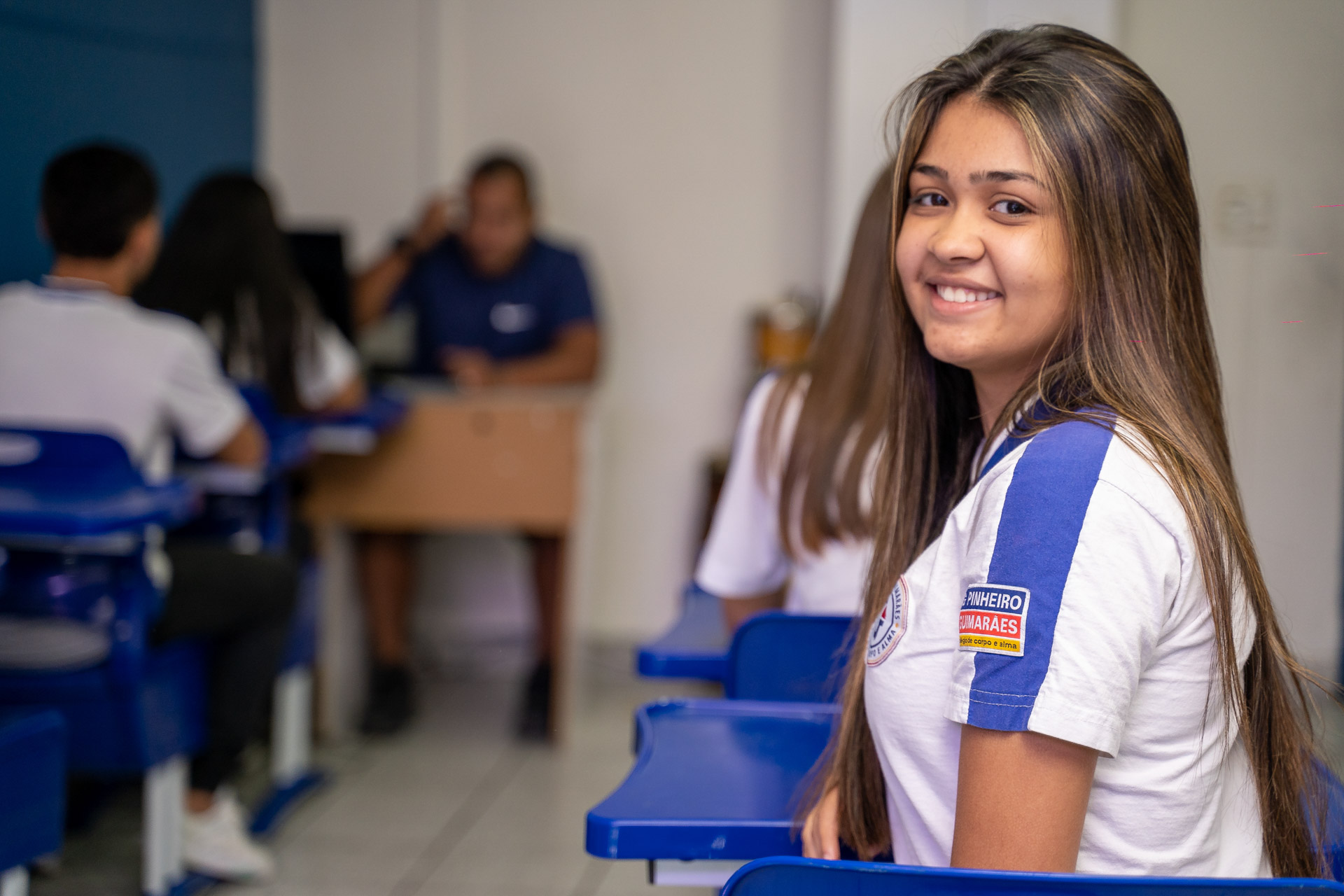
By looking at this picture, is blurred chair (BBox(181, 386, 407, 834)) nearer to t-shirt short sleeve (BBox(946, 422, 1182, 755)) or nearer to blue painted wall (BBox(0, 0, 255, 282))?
blue painted wall (BBox(0, 0, 255, 282))

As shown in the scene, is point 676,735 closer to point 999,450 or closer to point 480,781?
point 999,450

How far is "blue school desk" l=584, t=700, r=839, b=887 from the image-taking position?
89cm

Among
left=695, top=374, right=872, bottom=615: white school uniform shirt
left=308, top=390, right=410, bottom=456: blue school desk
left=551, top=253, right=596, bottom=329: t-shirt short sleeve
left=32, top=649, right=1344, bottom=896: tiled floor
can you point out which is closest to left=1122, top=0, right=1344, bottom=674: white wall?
left=32, top=649, right=1344, bottom=896: tiled floor

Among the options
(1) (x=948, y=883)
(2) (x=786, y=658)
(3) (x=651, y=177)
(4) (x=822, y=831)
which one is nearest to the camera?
(1) (x=948, y=883)

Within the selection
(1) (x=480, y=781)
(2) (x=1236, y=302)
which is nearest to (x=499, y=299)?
(1) (x=480, y=781)

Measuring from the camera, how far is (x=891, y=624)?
0.87 meters

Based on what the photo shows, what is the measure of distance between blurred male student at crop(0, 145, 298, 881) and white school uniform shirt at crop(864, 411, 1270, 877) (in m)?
1.49

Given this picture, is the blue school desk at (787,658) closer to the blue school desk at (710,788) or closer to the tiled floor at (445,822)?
the blue school desk at (710,788)

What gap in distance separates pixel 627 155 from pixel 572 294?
57 centimetres

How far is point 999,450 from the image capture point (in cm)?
84

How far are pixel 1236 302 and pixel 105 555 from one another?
3137mm

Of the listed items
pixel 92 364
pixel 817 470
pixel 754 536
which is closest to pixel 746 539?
pixel 754 536

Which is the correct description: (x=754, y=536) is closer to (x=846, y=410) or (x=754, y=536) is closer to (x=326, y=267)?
(x=846, y=410)

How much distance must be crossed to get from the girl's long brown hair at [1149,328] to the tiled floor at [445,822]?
5.30ft
